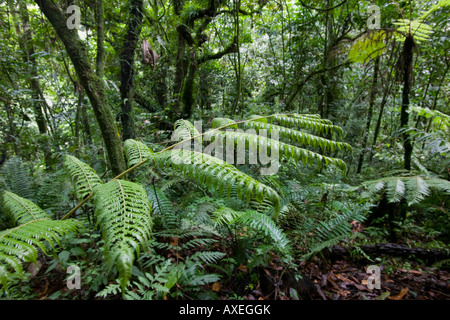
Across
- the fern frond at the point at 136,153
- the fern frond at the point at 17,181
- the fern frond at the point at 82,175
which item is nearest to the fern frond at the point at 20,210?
the fern frond at the point at 82,175

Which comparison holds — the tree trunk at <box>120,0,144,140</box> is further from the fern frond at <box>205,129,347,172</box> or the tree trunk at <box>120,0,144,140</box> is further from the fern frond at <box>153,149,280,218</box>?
the fern frond at <box>205,129,347,172</box>

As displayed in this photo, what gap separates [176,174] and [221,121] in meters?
1.07

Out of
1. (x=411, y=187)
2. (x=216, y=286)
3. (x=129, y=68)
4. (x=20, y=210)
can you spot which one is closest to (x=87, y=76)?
(x=20, y=210)

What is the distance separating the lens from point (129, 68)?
10.6 ft

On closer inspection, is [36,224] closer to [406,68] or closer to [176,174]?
[176,174]

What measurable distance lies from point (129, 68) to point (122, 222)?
3054 millimetres

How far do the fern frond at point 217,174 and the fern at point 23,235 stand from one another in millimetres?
606

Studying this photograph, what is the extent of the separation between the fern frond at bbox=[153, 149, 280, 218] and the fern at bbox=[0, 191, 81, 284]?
0.61 meters

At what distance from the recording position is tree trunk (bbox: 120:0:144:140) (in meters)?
3.00

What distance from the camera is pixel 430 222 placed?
2703mm
